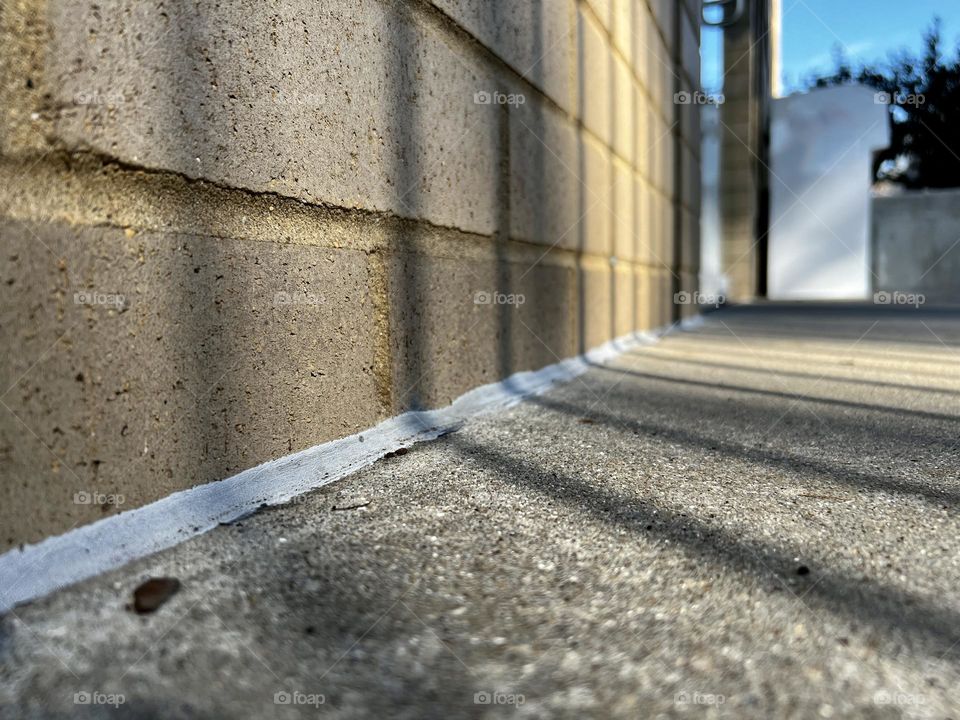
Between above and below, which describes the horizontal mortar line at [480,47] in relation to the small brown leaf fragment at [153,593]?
above

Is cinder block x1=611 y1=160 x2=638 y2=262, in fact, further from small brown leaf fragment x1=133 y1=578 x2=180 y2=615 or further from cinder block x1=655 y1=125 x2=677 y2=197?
small brown leaf fragment x1=133 y1=578 x2=180 y2=615

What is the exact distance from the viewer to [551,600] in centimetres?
77

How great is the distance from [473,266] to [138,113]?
3.14 feet

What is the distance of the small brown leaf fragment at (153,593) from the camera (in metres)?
0.72

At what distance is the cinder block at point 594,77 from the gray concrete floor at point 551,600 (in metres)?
1.67

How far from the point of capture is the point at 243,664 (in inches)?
25.4

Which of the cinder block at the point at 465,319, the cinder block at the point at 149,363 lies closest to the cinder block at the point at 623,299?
the cinder block at the point at 465,319

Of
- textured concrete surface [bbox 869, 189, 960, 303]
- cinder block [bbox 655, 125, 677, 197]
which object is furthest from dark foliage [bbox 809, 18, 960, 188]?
cinder block [bbox 655, 125, 677, 197]

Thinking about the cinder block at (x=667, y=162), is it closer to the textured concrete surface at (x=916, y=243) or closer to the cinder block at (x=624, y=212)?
the cinder block at (x=624, y=212)

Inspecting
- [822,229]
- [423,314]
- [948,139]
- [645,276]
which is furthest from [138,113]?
[948,139]

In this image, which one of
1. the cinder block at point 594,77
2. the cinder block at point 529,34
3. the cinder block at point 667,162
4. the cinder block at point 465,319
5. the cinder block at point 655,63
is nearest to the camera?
the cinder block at point 465,319

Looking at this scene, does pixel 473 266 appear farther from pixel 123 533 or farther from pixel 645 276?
pixel 645 276

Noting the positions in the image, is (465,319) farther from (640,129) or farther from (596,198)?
(640,129)

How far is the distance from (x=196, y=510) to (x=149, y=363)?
7.7 inches
